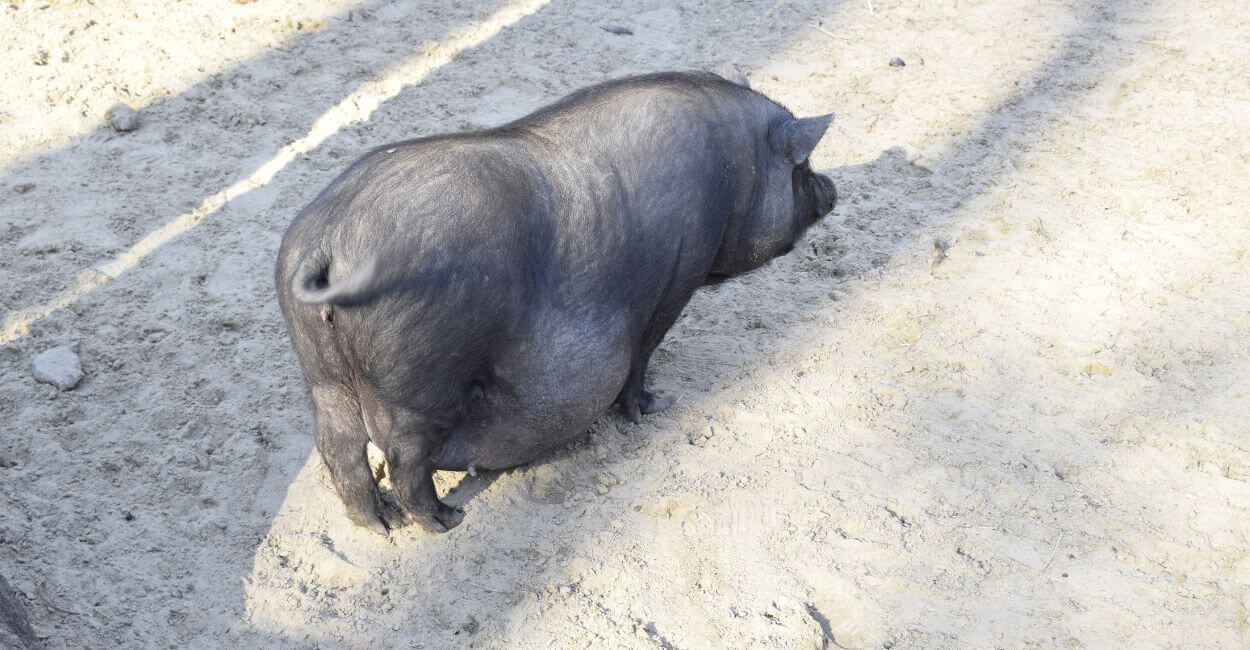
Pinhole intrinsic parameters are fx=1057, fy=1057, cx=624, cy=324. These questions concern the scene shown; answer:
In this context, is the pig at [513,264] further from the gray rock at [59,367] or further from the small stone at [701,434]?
the gray rock at [59,367]

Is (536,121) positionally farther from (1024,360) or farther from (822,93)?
(822,93)

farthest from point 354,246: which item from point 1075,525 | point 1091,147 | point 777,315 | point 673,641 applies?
point 1091,147

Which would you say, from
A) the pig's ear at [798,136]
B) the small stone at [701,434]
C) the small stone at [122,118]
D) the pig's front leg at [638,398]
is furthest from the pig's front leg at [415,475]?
the small stone at [122,118]

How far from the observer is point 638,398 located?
4117mm

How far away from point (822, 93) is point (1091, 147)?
1504mm

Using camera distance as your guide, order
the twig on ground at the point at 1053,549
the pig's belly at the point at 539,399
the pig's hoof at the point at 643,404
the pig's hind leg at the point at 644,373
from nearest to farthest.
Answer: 1. the pig's belly at the point at 539,399
2. the twig on ground at the point at 1053,549
3. the pig's hind leg at the point at 644,373
4. the pig's hoof at the point at 643,404

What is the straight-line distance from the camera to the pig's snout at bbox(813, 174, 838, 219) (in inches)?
173

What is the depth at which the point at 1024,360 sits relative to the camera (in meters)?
4.47

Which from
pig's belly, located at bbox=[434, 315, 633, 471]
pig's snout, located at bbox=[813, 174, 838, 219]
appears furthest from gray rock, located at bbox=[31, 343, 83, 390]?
pig's snout, located at bbox=[813, 174, 838, 219]

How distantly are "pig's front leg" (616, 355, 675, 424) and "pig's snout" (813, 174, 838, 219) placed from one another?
998 mm

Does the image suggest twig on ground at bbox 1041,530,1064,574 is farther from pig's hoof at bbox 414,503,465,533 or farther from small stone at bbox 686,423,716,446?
pig's hoof at bbox 414,503,465,533

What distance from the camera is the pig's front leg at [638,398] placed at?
400cm

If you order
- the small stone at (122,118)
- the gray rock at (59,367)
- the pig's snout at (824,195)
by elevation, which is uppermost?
the pig's snout at (824,195)

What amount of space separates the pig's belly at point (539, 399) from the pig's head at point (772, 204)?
25.2 inches
